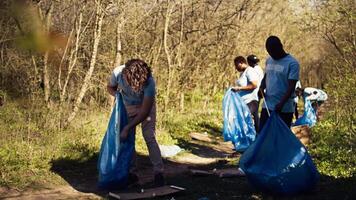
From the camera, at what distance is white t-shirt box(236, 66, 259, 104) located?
7.73 metres

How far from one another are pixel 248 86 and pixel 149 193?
11.5ft

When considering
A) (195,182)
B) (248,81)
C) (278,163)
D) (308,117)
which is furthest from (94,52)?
(308,117)

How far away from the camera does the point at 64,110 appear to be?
8.07 meters

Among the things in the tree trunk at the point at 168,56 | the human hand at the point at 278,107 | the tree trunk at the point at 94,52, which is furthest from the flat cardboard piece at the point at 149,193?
the tree trunk at the point at 168,56

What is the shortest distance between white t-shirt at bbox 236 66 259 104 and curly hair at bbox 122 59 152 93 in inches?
118

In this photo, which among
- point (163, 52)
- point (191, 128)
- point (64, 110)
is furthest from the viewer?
point (163, 52)

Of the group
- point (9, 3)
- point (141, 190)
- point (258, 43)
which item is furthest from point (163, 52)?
point (141, 190)

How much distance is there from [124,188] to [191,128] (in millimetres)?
5828

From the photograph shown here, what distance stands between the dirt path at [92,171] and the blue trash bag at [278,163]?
137 centimetres

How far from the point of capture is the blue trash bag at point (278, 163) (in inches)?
180

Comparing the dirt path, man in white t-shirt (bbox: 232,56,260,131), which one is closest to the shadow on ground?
the dirt path

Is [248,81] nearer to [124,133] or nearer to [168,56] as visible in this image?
[124,133]

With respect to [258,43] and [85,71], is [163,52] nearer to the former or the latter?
[85,71]

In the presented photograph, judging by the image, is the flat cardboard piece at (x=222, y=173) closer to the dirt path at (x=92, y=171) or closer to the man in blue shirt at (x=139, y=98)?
the dirt path at (x=92, y=171)
